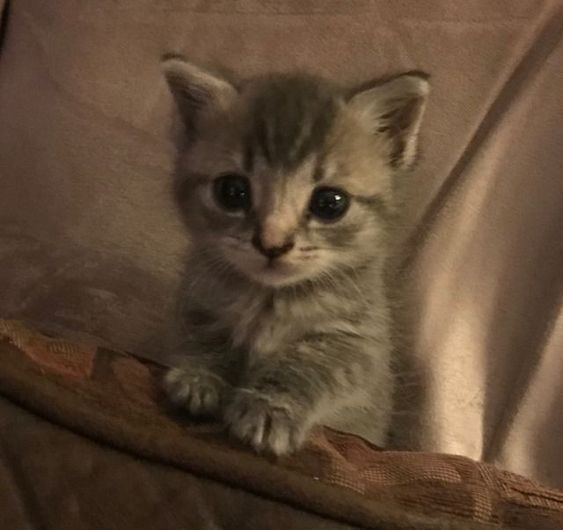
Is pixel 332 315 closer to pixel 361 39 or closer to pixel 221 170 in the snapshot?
pixel 221 170

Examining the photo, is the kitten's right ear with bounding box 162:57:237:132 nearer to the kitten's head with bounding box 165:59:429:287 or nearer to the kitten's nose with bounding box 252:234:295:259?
the kitten's head with bounding box 165:59:429:287

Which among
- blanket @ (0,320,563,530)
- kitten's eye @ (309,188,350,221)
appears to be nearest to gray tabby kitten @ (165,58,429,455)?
kitten's eye @ (309,188,350,221)

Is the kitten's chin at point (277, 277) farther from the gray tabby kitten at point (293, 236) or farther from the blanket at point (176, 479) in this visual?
the blanket at point (176, 479)


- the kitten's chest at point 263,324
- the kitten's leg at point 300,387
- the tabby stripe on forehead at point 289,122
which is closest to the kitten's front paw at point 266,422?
the kitten's leg at point 300,387

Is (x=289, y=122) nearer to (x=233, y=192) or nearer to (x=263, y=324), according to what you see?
(x=233, y=192)

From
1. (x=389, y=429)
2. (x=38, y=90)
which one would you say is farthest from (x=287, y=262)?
(x=38, y=90)
